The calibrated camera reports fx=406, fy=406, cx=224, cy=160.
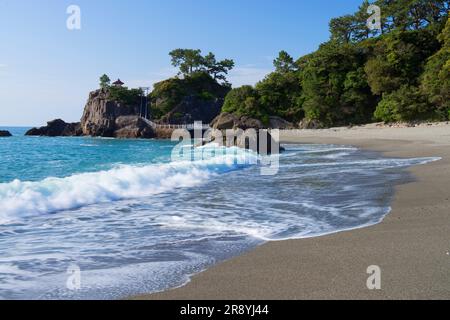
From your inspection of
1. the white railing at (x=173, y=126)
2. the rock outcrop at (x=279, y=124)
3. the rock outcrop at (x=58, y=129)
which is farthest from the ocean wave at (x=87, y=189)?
the rock outcrop at (x=58, y=129)

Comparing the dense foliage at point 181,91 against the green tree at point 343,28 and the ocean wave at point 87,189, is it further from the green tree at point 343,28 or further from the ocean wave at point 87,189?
the ocean wave at point 87,189

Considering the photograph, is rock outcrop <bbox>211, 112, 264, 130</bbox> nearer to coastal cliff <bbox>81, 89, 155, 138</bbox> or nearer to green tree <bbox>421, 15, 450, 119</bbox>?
green tree <bbox>421, 15, 450, 119</bbox>

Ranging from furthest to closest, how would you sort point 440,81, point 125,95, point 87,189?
point 125,95 < point 440,81 < point 87,189

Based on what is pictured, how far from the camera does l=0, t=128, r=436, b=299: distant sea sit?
3.88 metres

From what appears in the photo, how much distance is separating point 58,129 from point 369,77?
2401 inches

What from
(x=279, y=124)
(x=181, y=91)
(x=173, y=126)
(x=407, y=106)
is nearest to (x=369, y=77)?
(x=407, y=106)

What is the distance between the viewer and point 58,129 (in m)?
81.3

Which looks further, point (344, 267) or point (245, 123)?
point (245, 123)

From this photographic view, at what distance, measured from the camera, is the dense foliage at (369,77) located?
128 ft

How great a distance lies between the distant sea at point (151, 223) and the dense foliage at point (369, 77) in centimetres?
3138

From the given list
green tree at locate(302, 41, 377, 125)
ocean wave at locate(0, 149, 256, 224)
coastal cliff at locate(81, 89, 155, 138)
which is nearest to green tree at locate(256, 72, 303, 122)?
green tree at locate(302, 41, 377, 125)

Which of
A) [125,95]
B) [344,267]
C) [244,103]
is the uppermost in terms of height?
[125,95]

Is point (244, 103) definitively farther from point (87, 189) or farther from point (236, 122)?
point (87, 189)

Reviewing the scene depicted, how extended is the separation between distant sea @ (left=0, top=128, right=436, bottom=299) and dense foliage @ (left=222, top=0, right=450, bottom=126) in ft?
103
